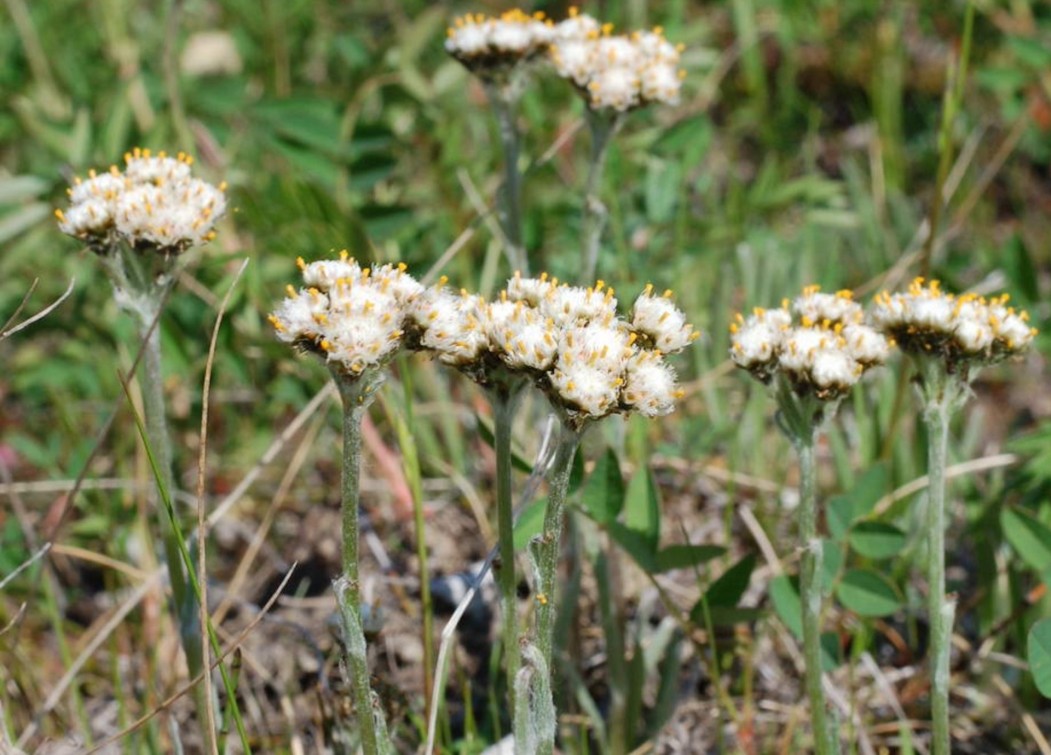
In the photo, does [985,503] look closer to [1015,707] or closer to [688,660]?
[1015,707]

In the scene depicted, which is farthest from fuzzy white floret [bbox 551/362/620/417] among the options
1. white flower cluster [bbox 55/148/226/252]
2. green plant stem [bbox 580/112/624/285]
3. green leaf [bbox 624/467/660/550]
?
green plant stem [bbox 580/112/624/285]

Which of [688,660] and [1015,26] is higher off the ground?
[1015,26]

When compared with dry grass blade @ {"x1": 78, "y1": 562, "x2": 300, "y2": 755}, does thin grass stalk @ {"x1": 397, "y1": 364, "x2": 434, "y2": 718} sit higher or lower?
higher

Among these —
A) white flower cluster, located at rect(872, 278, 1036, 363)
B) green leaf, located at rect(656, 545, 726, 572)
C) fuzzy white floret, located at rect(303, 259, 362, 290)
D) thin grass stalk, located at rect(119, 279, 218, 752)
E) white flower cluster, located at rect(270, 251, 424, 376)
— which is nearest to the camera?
white flower cluster, located at rect(270, 251, 424, 376)

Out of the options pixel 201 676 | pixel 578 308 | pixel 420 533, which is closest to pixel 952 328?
pixel 578 308

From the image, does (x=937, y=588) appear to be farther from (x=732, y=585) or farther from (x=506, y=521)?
(x=506, y=521)

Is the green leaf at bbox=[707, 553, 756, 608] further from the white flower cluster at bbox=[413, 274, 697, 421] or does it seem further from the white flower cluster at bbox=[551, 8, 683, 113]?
the white flower cluster at bbox=[551, 8, 683, 113]

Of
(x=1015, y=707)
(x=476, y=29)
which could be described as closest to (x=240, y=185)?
(x=476, y=29)
